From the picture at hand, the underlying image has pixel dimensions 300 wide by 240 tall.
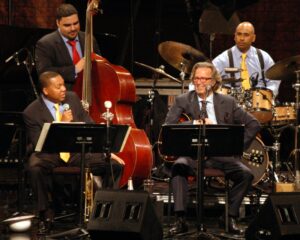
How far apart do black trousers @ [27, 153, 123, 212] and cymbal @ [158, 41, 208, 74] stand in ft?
6.47

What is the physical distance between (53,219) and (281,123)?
2914 millimetres

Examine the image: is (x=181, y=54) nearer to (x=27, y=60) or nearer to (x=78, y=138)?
(x=27, y=60)

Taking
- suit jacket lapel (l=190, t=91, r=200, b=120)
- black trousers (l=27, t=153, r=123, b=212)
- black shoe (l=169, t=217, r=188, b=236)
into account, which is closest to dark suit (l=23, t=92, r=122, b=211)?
black trousers (l=27, t=153, r=123, b=212)

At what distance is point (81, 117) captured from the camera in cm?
762

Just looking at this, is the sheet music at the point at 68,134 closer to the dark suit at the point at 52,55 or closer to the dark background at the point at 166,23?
the dark suit at the point at 52,55

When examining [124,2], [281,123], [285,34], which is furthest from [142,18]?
[281,123]

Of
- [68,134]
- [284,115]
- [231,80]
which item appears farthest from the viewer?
[284,115]

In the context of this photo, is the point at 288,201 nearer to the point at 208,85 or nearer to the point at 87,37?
the point at 208,85

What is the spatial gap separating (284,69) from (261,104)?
0.45 meters

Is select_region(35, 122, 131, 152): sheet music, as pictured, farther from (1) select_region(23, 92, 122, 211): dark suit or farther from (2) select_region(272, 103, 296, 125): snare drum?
(2) select_region(272, 103, 296, 125): snare drum

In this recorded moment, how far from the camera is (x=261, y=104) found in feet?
28.2

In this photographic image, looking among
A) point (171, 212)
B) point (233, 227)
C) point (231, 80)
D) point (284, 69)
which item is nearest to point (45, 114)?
point (171, 212)

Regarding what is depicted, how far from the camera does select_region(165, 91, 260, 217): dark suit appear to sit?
24.0ft

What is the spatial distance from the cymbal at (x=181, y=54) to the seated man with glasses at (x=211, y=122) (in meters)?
1.36
